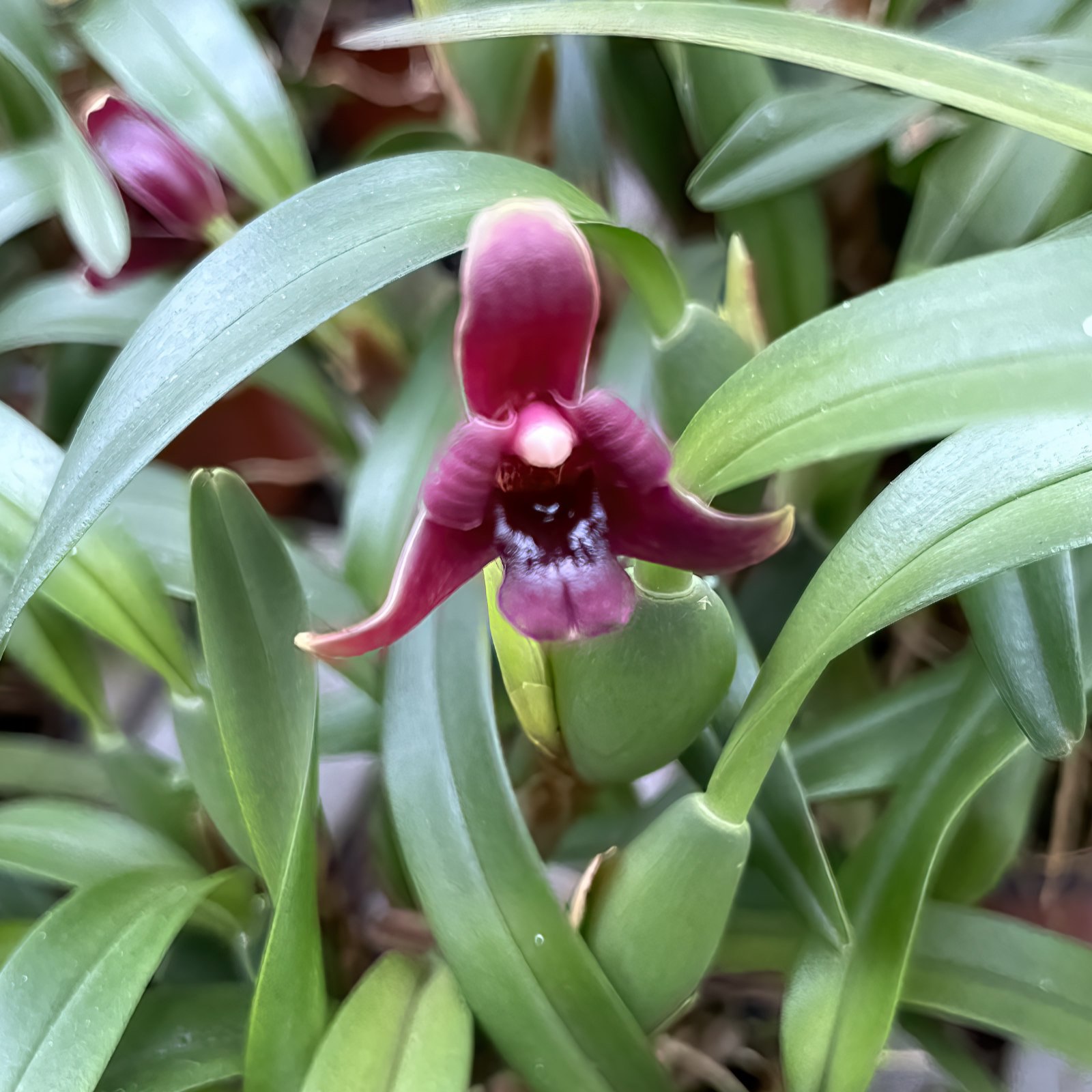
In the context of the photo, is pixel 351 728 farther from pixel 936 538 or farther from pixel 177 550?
pixel 936 538

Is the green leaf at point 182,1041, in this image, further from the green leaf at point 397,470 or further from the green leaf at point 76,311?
the green leaf at point 76,311

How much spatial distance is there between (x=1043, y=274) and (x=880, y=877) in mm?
317

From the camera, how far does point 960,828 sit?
55cm

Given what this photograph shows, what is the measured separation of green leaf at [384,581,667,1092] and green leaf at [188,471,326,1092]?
0.06 metres

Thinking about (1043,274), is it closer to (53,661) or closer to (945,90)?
(945,90)

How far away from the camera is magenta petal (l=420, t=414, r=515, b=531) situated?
297mm

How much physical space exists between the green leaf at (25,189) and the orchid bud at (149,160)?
37 mm

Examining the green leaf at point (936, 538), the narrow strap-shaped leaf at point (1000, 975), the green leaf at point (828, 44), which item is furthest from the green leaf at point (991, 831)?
the green leaf at point (828, 44)

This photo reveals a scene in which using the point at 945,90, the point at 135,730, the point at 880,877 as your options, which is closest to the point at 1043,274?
the point at 945,90

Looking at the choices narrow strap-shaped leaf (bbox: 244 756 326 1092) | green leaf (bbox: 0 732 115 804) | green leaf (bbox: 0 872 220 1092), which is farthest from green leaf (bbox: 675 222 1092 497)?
green leaf (bbox: 0 732 115 804)

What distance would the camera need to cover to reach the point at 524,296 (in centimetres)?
28

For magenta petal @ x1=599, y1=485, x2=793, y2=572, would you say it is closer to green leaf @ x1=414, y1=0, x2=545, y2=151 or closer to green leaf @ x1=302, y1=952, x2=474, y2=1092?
green leaf @ x1=302, y1=952, x2=474, y2=1092

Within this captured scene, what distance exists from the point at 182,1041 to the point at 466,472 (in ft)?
1.25

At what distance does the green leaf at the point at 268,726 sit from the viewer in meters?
0.38
